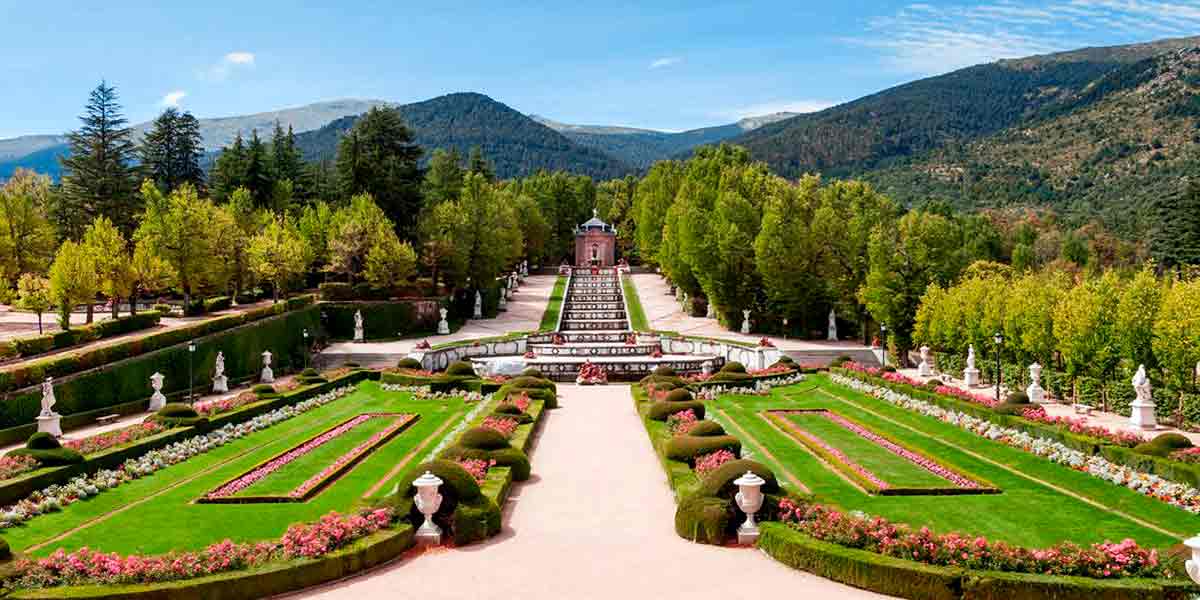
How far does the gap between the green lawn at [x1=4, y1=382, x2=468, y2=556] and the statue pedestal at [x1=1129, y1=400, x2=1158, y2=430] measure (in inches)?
839

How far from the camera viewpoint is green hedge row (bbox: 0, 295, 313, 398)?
29.1m

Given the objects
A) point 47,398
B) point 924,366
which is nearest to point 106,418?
point 47,398

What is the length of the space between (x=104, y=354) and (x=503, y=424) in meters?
16.4

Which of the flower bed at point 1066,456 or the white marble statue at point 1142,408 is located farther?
A: the white marble statue at point 1142,408

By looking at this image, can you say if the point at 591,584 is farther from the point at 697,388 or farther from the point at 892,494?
the point at 697,388

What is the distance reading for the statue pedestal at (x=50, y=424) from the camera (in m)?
28.5

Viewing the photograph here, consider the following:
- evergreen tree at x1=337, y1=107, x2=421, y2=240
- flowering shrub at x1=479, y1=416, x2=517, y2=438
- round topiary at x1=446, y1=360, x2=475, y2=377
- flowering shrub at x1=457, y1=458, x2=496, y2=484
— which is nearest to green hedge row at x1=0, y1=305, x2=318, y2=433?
round topiary at x1=446, y1=360, x2=475, y2=377

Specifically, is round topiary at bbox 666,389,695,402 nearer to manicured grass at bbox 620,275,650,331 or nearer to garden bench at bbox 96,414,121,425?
garden bench at bbox 96,414,121,425

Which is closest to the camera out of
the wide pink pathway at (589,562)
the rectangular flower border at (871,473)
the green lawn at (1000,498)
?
the wide pink pathway at (589,562)

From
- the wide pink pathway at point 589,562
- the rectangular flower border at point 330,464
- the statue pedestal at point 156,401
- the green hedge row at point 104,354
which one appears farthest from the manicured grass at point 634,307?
the wide pink pathway at point 589,562

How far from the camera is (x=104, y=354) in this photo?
33375 mm

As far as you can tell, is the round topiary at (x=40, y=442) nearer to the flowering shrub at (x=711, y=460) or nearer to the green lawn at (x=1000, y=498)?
the flowering shrub at (x=711, y=460)

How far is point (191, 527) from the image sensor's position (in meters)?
17.4

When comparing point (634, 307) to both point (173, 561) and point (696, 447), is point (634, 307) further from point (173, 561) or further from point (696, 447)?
point (173, 561)
